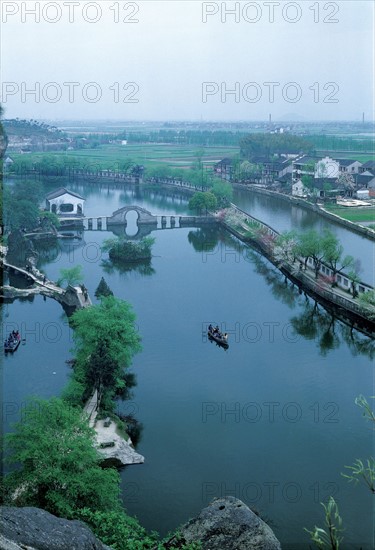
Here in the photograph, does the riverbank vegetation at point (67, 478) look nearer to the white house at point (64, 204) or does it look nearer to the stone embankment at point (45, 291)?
the stone embankment at point (45, 291)

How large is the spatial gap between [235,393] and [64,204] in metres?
9.18

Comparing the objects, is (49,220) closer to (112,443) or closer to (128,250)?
(128,250)

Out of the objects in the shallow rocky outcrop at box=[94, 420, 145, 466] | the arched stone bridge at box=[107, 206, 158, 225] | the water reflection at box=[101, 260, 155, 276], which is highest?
the arched stone bridge at box=[107, 206, 158, 225]

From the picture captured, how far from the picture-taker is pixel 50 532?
2.40 metres

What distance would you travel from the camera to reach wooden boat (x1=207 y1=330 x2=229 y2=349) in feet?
21.9

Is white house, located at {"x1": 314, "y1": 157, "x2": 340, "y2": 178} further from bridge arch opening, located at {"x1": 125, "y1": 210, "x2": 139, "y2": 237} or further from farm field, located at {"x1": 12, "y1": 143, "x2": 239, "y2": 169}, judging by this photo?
farm field, located at {"x1": 12, "y1": 143, "x2": 239, "y2": 169}

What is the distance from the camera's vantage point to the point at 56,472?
347cm

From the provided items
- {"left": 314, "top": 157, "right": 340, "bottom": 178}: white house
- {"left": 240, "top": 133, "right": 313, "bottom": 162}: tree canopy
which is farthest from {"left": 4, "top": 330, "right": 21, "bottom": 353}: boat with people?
{"left": 240, "top": 133, "right": 313, "bottom": 162}: tree canopy

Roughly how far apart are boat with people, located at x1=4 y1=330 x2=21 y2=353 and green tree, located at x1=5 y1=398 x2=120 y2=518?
2.68 m

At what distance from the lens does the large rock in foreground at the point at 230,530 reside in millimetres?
3150

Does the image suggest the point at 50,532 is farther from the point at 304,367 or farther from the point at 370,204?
the point at 370,204

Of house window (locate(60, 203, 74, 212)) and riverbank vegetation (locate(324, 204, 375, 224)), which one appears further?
house window (locate(60, 203, 74, 212))

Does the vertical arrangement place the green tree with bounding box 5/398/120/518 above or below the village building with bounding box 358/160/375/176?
below

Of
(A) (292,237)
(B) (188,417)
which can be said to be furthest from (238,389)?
(A) (292,237)
